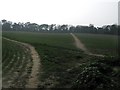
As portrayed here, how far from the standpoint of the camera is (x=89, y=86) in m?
11.7

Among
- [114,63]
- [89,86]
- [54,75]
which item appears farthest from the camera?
[114,63]

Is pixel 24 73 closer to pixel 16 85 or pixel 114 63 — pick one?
pixel 16 85

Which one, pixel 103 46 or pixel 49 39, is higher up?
pixel 49 39

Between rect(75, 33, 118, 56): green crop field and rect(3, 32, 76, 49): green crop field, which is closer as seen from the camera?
rect(75, 33, 118, 56): green crop field

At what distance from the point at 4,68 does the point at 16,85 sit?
4298 millimetres

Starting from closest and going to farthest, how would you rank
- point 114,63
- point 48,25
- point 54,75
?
1. point 54,75
2. point 114,63
3. point 48,25

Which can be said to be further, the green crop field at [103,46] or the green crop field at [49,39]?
the green crop field at [49,39]

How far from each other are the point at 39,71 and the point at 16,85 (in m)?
3.97

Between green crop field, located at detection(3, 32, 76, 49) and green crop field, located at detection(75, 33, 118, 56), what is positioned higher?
green crop field, located at detection(3, 32, 76, 49)

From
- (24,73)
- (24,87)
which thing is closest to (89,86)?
(24,87)

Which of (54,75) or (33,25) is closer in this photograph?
(54,75)

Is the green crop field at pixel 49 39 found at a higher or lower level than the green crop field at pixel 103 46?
higher

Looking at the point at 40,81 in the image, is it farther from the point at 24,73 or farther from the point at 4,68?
the point at 4,68

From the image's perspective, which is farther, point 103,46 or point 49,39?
point 49,39
